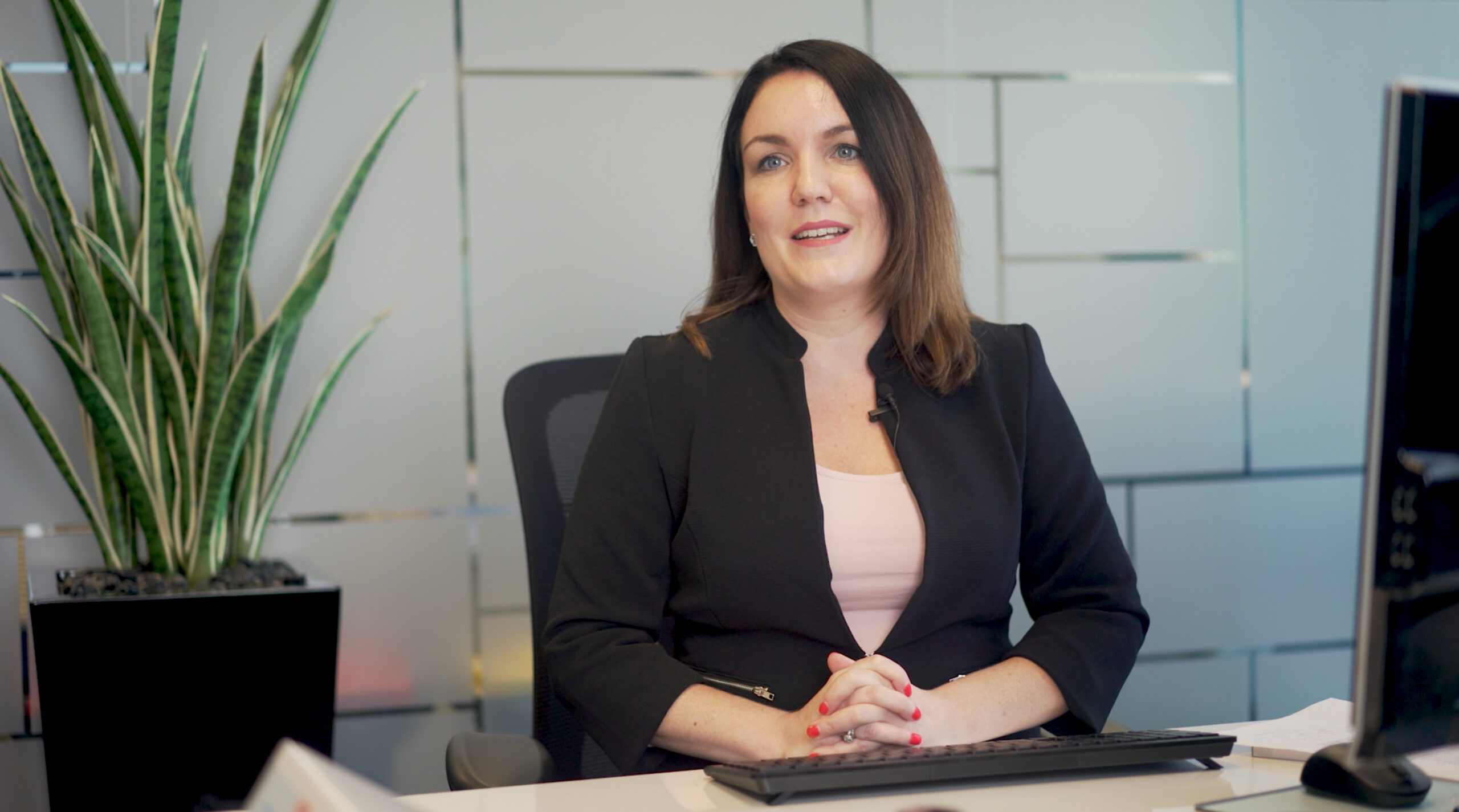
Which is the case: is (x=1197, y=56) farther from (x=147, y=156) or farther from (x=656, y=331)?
(x=147, y=156)

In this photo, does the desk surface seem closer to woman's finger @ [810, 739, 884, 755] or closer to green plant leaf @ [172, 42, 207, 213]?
woman's finger @ [810, 739, 884, 755]

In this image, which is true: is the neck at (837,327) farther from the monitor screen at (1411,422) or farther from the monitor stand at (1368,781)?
the monitor screen at (1411,422)

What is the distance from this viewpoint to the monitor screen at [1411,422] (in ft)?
2.29

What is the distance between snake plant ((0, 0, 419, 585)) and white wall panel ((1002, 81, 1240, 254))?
1.59 metres

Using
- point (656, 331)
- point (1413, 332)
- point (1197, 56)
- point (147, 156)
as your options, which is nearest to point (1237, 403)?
point (1197, 56)

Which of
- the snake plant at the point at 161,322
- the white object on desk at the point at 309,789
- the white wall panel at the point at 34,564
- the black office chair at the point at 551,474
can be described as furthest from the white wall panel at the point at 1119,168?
the white object on desk at the point at 309,789

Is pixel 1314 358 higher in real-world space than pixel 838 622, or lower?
higher

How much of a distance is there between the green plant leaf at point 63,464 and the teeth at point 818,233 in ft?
5.00

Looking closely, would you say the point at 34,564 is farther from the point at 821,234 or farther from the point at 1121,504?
the point at 1121,504

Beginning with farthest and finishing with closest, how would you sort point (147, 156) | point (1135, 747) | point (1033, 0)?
1. point (1033, 0)
2. point (147, 156)
3. point (1135, 747)

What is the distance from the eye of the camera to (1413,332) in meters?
0.71

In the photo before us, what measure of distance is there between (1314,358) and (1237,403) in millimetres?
237

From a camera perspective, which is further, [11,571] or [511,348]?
[511,348]

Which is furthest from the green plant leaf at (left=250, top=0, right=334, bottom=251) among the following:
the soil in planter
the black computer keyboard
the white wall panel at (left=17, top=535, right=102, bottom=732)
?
the black computer keyboard
